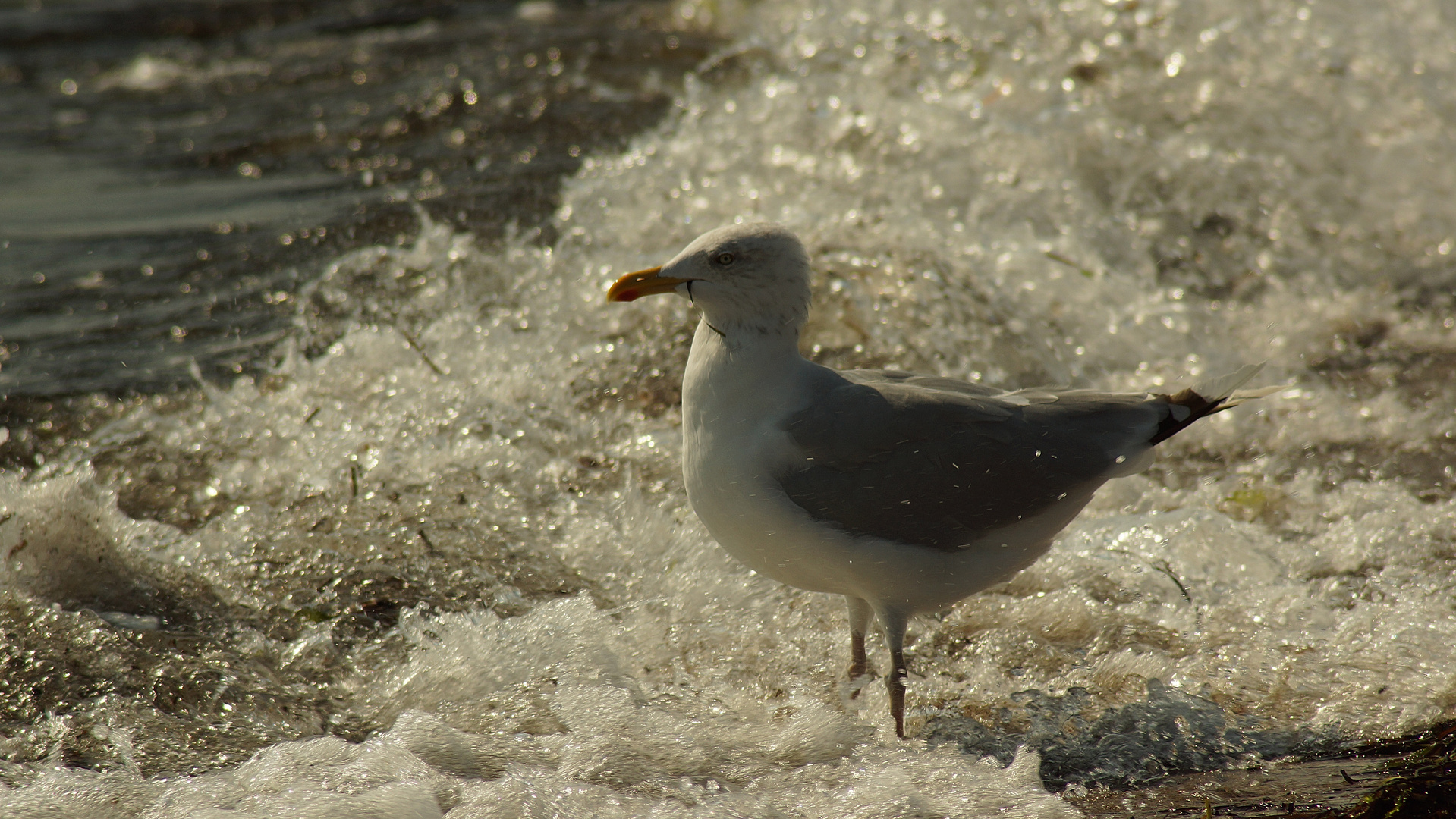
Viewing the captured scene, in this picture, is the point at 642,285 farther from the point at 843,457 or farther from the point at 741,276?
the point at 843,457

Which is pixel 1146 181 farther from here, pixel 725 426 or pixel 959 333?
pixel 725 426

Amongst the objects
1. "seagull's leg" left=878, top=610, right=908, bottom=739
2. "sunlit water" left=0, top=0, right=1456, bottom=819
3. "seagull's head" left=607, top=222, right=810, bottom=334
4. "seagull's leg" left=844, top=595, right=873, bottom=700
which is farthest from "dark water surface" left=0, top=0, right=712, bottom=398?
"seagull's leg" left=878, top=610, right=908, bottom=739

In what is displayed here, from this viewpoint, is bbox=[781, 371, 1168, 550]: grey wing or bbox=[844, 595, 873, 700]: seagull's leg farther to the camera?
bbox=[844, 595, 873, 700]: seagull's leg

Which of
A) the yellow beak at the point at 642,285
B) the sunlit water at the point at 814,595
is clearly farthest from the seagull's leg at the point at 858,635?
the yellow beak at the point at 642,285

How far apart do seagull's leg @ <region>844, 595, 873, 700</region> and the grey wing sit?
385mm

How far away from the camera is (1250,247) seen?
6.27 metres

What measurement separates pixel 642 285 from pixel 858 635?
1.23 meters

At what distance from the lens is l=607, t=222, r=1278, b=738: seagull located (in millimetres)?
2992

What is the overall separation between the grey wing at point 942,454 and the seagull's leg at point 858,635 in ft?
1.26

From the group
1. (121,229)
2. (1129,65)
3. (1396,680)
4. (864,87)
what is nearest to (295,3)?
(121,229)

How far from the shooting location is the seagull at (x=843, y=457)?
118 inches

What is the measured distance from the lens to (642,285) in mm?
3129

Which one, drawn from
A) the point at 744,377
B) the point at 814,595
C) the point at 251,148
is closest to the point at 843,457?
the point at 744,377

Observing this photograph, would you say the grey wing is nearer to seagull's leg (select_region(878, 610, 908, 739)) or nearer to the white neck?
the white neck
